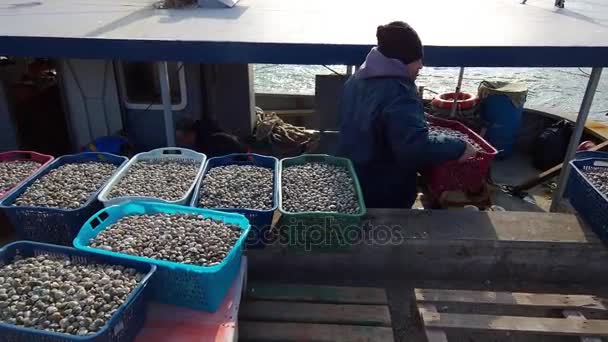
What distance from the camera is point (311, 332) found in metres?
2.89

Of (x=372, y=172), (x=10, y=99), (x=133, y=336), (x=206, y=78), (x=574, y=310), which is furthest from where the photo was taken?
(x=206, y=78)

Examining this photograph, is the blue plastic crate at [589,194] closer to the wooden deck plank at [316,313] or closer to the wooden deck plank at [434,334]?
the wooden deck plank at [434,334]

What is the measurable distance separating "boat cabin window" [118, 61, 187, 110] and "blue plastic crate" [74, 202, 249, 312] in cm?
285

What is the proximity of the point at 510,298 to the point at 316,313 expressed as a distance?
4.38 feet

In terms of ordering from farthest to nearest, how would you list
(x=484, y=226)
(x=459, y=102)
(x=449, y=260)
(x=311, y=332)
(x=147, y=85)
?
(x=459, y=102)
(x=147, y=85)
(x=484, y=226)
(x=449, y=260)
(x=311, y=332)

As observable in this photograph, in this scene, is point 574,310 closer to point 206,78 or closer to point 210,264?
point 210,264

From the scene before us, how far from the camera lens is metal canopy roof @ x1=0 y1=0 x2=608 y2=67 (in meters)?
3.94

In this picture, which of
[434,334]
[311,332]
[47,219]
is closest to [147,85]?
[47,219]

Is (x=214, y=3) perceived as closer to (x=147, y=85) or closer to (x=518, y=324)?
(x=147, y=85)

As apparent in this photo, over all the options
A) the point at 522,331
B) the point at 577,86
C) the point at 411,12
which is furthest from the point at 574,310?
the point at 577,86

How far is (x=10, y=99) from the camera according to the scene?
524 cm

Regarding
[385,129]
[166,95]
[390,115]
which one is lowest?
[166,95]

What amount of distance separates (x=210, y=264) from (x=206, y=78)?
12.3 feet

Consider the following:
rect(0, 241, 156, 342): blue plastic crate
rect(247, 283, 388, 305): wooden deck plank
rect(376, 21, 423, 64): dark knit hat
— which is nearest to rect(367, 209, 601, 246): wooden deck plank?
rect(247, 283, 388, 305): wooden deck plank
